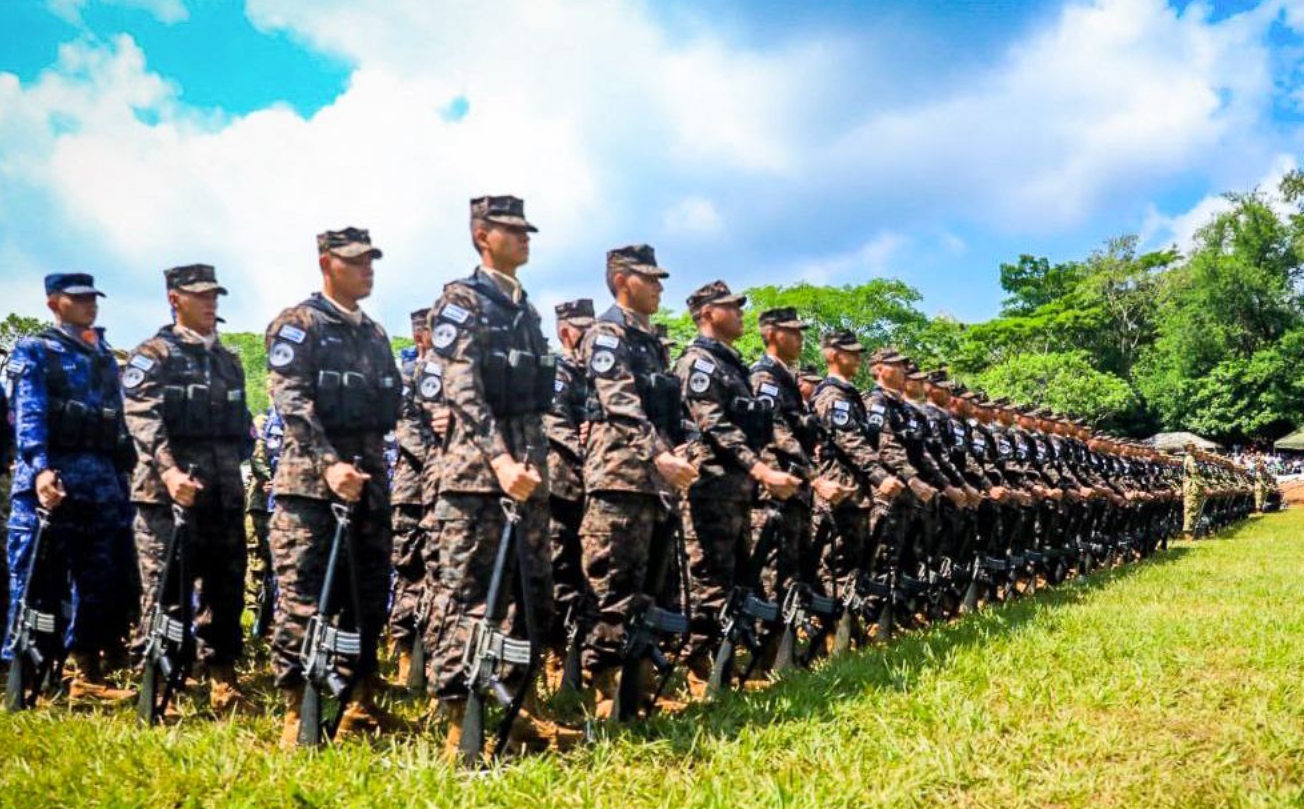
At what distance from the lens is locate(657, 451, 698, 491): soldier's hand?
430cm

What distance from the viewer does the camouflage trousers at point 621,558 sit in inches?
182

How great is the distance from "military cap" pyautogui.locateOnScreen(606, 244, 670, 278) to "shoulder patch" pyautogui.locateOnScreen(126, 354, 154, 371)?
247cm

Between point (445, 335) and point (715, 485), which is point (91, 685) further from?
point (715, 485)

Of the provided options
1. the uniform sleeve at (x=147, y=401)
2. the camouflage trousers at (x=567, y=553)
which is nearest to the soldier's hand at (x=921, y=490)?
the camouflage trousers at (x=567, y=553)

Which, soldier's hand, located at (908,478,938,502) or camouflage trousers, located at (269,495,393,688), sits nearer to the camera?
camouflage trousers, located at (269,495,393,688)

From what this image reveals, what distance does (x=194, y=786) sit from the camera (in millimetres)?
3371

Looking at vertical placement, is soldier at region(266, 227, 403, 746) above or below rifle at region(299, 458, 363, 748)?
above

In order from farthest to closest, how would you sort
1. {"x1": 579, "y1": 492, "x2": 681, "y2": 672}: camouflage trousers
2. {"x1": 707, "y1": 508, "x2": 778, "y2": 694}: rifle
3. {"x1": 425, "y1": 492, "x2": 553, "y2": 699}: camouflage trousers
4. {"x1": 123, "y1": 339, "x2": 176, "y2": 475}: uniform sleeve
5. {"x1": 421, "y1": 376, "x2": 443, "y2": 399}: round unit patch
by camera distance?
{"x1": 707, "y1": 508, "x2": 778, "y2": 694}: rifle, {"x1": 123, "y1": 339, "x2": 176, "y2": 475}: uniform sleeve, {"x1": 421, "y1": 376, "x2": 443, "y2": 399}: round unit patch, {"x1": 579, "y1": 492, "x2": 681, "y2": 672}: camouflage trousers, {"x1": 425, "y1": 492, "x2": 553, "y2": 699}: camouflage trousers

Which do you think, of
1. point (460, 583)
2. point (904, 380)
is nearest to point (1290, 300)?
point (904, 380)

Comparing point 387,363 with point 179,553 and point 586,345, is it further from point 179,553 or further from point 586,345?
point 179,553

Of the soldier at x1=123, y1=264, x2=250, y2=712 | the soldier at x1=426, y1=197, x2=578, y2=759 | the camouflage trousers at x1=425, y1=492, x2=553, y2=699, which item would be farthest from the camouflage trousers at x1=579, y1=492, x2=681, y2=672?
the soldier at x1=123, y1=264, x2=250, y2=712

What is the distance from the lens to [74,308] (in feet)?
18.5

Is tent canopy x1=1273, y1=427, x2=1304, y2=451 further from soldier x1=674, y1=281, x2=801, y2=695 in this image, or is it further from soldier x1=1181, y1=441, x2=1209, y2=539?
soldier x1=674, y1=281, x2=801, y2=695

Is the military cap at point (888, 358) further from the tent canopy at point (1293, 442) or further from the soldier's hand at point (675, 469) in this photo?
the tent canopy at point (1293, 442)
